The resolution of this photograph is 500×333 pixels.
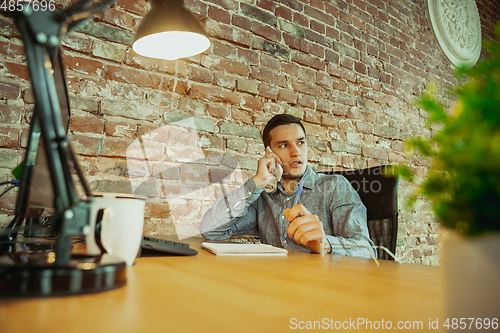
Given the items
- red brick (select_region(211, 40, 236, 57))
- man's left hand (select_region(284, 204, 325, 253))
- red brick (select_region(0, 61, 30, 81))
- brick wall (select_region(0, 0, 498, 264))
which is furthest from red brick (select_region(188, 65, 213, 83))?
man's left hand (select_region(284, 204, 325, 253))

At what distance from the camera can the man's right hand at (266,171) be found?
1.74m

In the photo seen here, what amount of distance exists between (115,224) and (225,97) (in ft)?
4.59

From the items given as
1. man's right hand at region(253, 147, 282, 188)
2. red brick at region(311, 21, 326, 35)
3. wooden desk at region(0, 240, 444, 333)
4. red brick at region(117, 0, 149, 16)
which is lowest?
wooden desk at region(0, 240, 444, 333)

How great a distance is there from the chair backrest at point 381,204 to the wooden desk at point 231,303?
849mm

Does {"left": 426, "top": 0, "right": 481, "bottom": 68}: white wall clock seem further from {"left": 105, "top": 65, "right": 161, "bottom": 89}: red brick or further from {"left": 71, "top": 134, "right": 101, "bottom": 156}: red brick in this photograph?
{"left": 71, "top": 134, "right": 101, "bottom": 156}: red brick

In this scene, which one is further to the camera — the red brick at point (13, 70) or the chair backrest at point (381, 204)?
the chair backrest at point (381, 204)

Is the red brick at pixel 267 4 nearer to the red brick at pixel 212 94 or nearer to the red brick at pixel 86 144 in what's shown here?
the red brick at pixel 212 94

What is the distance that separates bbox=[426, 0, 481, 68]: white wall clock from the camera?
10.2 ft

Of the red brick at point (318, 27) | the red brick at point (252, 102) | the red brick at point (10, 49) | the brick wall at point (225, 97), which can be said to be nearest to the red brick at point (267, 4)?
the brick wall at point (225, 97)

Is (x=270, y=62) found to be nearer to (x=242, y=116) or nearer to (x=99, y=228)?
(x=242, y=116)

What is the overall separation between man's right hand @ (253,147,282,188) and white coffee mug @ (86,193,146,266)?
3.74 feet

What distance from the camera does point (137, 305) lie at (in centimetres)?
40

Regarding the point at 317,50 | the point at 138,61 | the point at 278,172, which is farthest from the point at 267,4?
the point at 278,172

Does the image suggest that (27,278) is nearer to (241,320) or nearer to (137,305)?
(137,305)
